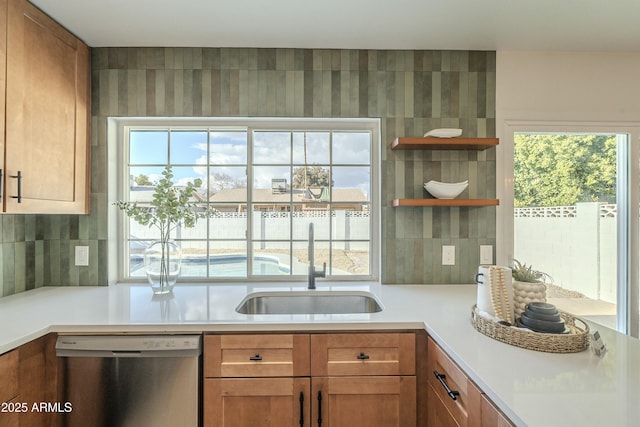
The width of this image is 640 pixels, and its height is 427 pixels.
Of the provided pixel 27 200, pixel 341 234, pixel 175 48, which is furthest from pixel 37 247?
pixel 341 234

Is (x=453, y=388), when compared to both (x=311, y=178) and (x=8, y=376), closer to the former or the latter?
(x=311, y=178)

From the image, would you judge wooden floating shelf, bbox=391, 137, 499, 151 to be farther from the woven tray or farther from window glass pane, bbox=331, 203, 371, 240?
the woven tray

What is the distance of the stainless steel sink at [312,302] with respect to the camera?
75.5 inches

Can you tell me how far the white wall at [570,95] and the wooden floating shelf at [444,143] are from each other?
0.25 metres

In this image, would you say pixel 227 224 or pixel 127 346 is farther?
pixel 227 224

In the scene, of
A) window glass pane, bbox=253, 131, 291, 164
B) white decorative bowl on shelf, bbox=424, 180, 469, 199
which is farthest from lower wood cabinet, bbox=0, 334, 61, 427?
white decorative bowl on shelf, bbox=424, 180, 469, 199

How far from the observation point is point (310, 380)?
1.39 meters

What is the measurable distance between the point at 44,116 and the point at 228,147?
0.93 m

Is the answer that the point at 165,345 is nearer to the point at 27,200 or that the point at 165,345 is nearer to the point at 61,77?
the point at 27,200

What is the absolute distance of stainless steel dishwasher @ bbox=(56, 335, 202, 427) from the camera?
1338 mm

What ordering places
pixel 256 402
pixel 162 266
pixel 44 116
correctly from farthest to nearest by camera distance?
1. pixel 162 266
2. pixel 44 116
3. pixel 256 402

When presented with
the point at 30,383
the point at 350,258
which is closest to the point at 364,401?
the point at 350,258

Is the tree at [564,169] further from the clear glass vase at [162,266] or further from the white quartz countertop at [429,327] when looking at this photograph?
the clear glass vase at [162,266]

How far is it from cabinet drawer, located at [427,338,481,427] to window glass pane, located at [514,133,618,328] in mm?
1164
